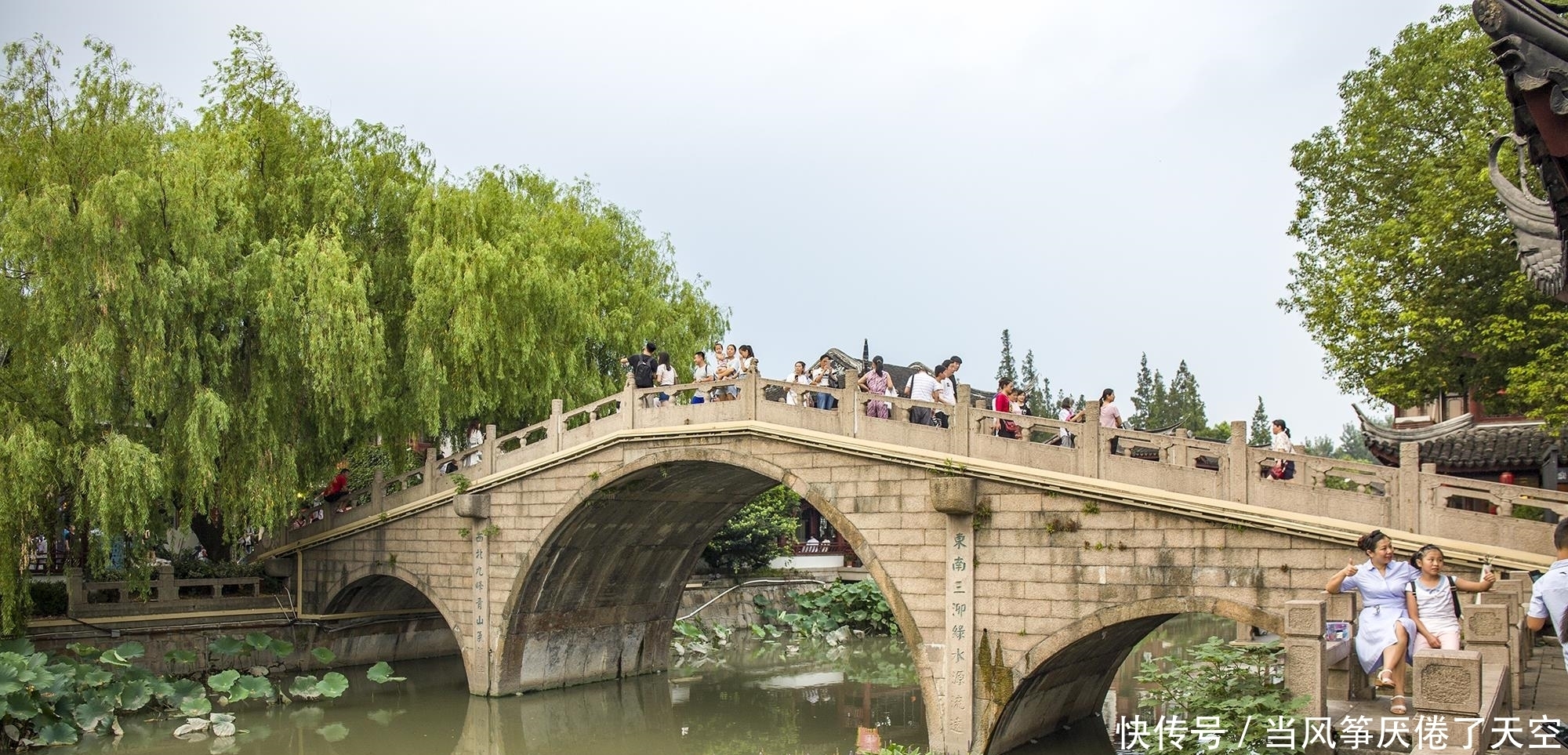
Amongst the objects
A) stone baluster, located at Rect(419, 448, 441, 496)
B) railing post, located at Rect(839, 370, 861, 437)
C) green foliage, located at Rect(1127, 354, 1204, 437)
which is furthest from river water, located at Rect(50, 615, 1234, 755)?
green foliage, located at Rect(1127, 354, 1204, 437)

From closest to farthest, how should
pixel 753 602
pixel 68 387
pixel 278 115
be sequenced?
pixel 68 387
pixel 278 115
pixel 753 602

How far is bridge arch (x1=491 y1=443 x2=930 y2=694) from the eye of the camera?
596 inches

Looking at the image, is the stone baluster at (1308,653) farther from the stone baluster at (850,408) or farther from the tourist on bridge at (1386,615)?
the stone baluster at (850,408)

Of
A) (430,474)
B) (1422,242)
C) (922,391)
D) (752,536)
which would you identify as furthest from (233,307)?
(1422,242)

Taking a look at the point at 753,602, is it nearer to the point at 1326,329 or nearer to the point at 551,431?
the point at 551,431

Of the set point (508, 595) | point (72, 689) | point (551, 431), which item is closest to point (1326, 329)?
point (551, 431)

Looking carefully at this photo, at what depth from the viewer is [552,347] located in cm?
1788

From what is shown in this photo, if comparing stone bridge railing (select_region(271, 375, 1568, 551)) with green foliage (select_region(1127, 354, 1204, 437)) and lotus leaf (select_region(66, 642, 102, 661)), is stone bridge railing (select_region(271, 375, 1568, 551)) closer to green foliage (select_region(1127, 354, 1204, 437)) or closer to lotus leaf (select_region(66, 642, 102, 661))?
lotus leaf (select_region(66, 642, 102, 661))

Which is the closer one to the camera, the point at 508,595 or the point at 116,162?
the point at 116,162

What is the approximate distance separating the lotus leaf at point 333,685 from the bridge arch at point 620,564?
1.86 m

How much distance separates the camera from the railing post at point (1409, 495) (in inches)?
366

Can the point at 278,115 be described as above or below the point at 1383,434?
above

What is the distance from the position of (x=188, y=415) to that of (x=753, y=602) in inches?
484

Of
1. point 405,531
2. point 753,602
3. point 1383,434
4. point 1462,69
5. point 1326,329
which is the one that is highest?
point 1462,69
